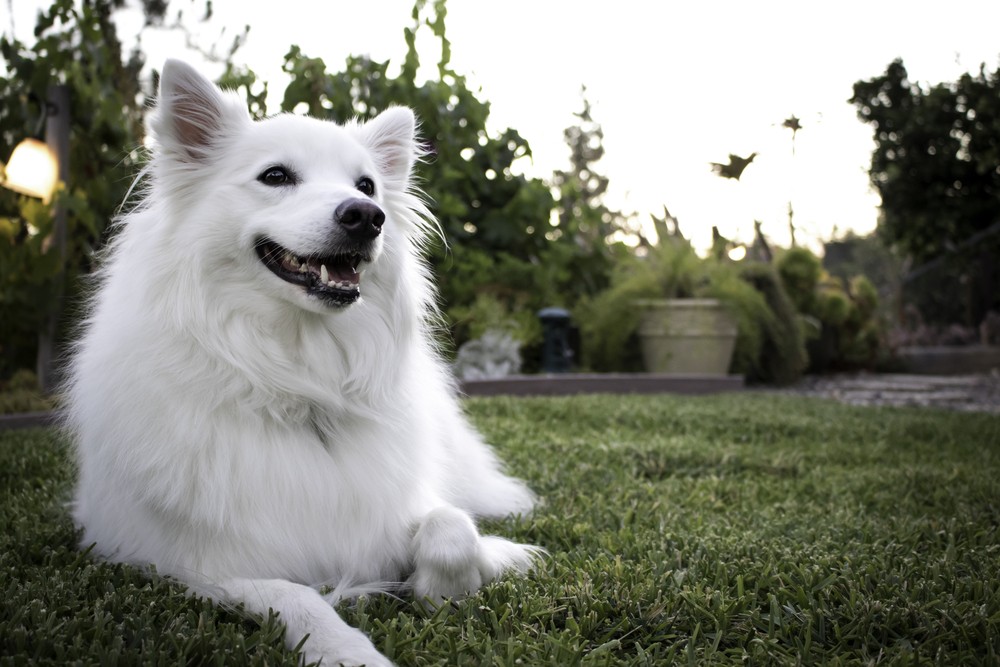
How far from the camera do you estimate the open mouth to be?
84.0 inches

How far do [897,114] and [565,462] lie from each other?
1630 cm

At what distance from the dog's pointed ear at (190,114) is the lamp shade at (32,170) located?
3.85 meters

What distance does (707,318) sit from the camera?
8.21 m

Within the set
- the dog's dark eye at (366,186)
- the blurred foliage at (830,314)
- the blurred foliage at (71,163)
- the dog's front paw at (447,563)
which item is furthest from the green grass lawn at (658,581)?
the blurred foliage at (830,314)

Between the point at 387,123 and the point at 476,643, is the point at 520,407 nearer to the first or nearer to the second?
the point at 387,123

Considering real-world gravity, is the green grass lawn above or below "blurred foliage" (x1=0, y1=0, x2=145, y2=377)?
below

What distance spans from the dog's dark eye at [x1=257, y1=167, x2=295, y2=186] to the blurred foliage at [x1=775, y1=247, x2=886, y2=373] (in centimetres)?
902

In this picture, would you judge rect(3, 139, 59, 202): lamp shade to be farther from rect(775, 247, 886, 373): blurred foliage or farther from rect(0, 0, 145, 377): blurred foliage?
rect(775, 247, 886, 373): blurred foliage

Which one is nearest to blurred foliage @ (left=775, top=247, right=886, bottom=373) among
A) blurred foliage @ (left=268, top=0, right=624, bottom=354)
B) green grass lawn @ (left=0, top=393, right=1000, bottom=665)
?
blurred foliage @ (left=268, top=0, right=624, bottom=354)

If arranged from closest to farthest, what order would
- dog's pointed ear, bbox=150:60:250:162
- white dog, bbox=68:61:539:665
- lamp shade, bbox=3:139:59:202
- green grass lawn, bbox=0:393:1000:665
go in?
1. green grass lawn, bbox=0:393:1000:665
2. white dog, bbox=68:61:539:665
3. dog's pointed ear, bbox=150:60:250:162
4. lamp shade, bbox=3:139:59:202

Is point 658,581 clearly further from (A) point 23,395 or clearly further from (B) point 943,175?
(B) point 943,175

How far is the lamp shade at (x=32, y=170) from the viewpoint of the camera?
5.37m

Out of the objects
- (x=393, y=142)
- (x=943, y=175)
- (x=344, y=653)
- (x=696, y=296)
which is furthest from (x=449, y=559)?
(x=943, y=175)

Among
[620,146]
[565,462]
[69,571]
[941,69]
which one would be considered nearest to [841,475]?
[565,462]
